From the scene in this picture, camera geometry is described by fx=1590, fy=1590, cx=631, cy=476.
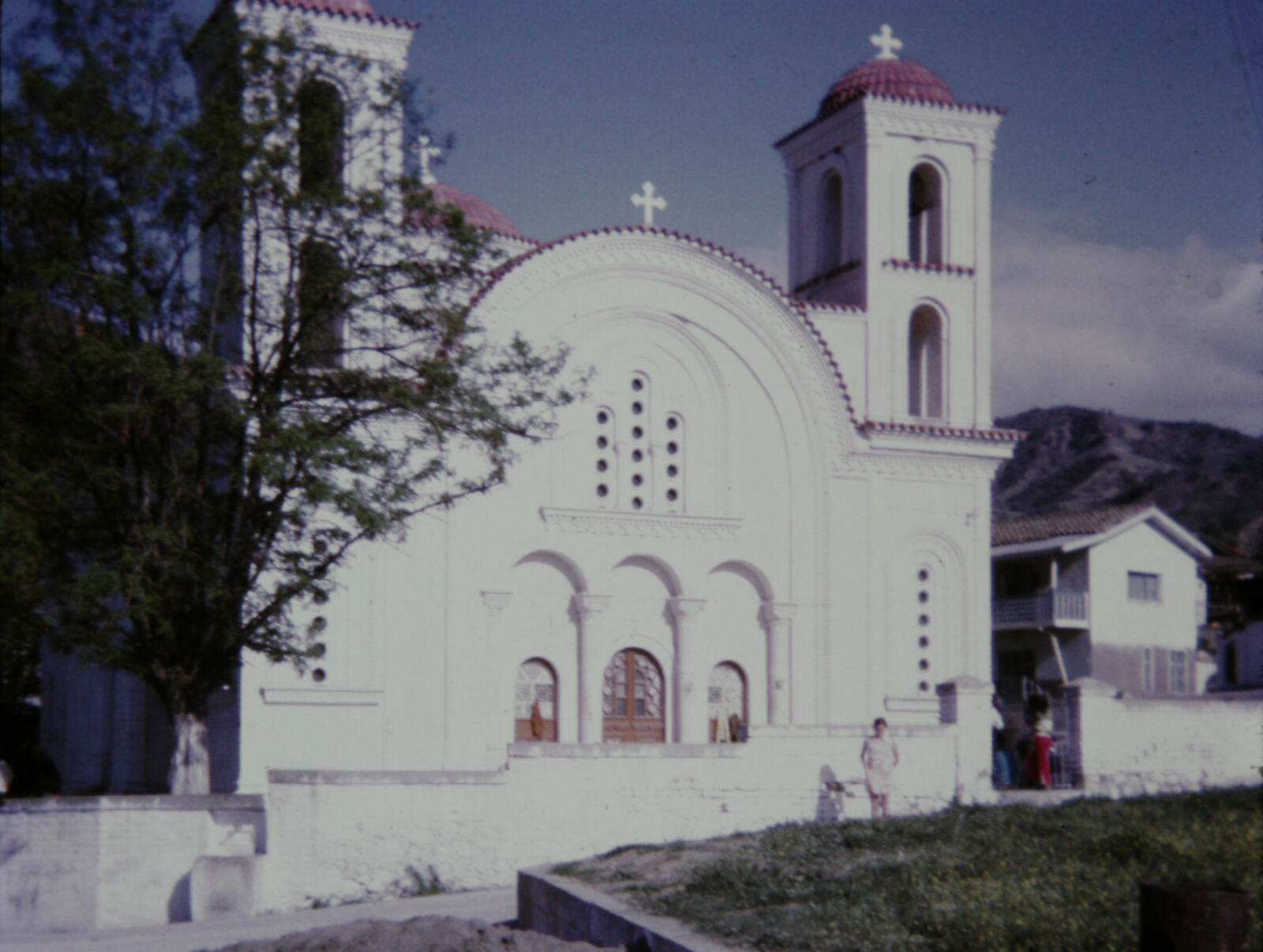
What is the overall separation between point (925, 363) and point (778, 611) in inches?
252

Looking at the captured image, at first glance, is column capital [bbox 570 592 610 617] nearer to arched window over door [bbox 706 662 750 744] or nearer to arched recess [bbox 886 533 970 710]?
arched window over door [bbox 706 662 750 744]

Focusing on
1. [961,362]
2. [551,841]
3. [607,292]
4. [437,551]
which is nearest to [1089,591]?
[961,362]

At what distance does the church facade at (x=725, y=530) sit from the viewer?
2416cm

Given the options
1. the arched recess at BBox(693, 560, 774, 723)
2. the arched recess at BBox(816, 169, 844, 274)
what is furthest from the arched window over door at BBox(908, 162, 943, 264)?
the arched recess at BBox(693, 560, 774, 723)

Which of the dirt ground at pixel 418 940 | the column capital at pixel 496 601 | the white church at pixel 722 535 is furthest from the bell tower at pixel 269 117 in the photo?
the dirt ground at pixel 418 940

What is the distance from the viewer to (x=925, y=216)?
3062 cm

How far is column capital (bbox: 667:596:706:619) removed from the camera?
2683 cm

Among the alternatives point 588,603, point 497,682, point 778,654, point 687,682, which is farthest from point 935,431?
point 497,682

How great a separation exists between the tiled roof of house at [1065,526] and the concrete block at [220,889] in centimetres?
2836

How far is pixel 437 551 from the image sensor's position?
82.2 feet

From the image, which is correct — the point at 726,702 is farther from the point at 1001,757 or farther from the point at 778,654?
the point at 1001,757

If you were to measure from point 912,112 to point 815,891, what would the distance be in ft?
69.7

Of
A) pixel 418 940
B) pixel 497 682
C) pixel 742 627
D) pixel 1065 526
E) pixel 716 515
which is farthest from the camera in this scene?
pixel 1065 526

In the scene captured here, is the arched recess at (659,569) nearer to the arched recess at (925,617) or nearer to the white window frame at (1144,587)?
the arched recess at (925,617)
